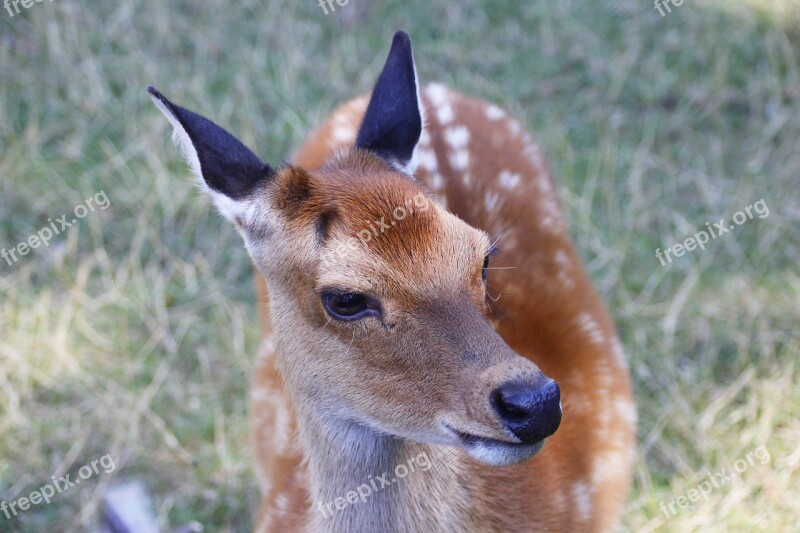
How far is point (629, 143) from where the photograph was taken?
5910mm

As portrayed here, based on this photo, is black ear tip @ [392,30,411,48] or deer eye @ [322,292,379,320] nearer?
deer eye @ [322,292,379,320]

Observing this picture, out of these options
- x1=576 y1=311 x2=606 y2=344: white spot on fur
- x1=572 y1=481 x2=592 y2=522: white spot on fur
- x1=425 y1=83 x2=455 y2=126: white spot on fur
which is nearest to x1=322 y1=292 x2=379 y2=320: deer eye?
x1=572 y1=481 x2=592 y2=522: white spot on fur

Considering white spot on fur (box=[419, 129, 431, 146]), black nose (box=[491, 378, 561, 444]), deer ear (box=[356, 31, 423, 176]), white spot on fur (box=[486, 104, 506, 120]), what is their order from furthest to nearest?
white spot on fur (box=[486, 104, 506, 120])
white spot on fur (box=[419, 129, 431, 146])
deer ear (box=[356, 31, 423, 176])
black nose (box=[491, 378, 561, 444])

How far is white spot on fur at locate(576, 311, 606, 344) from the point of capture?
11.8 ft

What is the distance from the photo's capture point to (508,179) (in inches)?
152

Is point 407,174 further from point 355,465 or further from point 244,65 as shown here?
point 244,65

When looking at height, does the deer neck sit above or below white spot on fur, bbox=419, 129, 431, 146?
below

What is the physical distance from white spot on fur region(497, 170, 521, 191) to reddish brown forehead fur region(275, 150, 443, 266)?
3.63ft

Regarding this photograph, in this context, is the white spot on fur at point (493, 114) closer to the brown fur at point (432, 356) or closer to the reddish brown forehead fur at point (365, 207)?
the brown fur at point (432, 356)

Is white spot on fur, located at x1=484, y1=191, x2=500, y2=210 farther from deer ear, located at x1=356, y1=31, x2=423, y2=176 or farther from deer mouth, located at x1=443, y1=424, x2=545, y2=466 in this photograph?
deer mouth, located at x1=443, y1=424, x2=545, y2=466

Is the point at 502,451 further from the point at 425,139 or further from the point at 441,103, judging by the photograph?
the point at 441,103

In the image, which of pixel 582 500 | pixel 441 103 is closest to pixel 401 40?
pixel 441 103

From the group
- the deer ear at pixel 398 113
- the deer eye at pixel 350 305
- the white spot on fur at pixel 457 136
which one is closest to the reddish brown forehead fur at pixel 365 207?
the deer eye at pixel 350 305

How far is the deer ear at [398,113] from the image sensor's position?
299 cm
